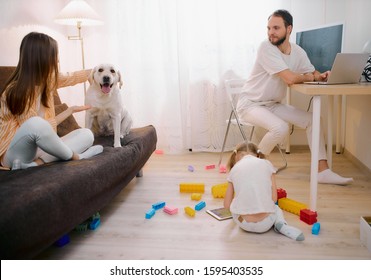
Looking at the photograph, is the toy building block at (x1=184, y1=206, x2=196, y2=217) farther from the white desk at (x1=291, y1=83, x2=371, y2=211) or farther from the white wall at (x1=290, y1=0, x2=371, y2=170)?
the white wall at (x1=290, y1=0, x2=371, y2=170)

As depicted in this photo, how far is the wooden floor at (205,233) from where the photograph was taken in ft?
5.71

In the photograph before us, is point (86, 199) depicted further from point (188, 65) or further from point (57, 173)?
point (188, 65)

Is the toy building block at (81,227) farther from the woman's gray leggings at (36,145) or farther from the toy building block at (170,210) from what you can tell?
the toy building block at (170,210)

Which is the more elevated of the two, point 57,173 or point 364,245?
point 57,173

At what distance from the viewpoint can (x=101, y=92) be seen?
8.77ft

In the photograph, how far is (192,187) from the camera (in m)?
2.65

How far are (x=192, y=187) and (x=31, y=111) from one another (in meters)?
1.21

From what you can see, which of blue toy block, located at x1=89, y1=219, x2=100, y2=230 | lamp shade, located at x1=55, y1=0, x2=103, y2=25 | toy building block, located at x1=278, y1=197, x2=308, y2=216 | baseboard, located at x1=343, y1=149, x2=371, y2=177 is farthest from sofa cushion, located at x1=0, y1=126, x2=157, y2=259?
baseboard, located at x1=343, y1=149, x2=371, y2=177

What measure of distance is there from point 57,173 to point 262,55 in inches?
70.4

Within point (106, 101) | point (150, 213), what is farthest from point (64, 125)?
point (150, 213)

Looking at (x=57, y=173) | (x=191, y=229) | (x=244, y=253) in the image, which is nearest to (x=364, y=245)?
(x=244, y=253)

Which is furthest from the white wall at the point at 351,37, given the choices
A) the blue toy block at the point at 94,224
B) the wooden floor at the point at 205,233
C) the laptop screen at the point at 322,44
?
the blue toy block at the point at 94,224
